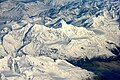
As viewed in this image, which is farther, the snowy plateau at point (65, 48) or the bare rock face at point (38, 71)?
the snowy plateau at point (65, 48)

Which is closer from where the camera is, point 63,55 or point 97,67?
point 97,67

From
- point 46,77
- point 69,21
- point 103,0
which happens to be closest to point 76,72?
point 46,77

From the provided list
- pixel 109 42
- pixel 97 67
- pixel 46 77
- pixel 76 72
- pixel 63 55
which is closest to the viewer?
pixel 46 77

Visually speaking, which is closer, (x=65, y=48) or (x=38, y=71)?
(x=38, y=71)

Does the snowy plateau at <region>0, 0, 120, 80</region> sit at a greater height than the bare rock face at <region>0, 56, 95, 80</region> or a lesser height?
lesser

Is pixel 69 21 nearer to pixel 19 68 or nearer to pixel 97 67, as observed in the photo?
pixel 97 67

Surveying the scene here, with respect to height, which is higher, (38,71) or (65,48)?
(38,71)

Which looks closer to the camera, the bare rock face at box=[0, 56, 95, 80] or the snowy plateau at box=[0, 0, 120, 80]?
the bare rock face at box=[0, 56, 95, 80]

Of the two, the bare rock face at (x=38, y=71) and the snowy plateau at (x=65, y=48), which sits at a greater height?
the bare rock face at (x=38, y=71)
